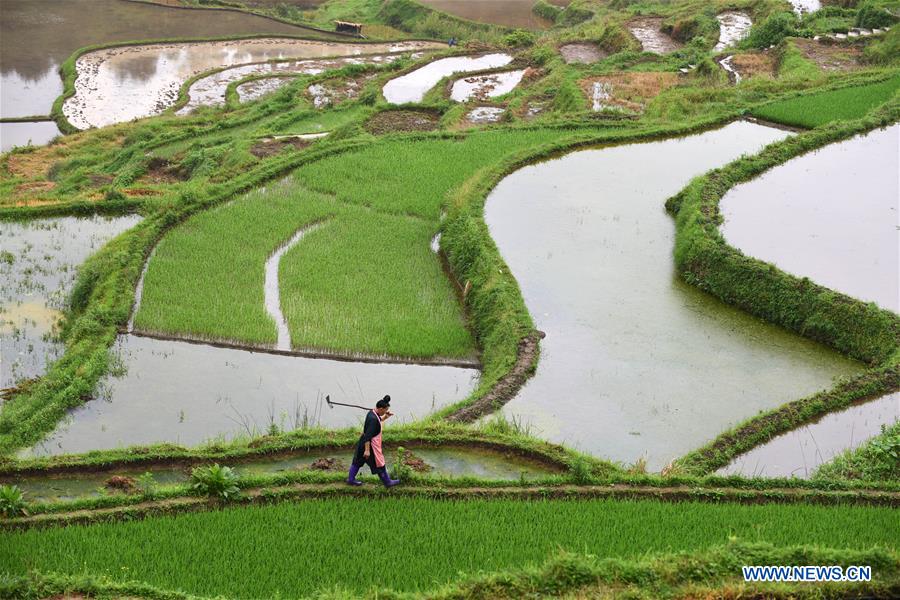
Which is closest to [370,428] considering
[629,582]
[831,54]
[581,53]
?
[629,582]

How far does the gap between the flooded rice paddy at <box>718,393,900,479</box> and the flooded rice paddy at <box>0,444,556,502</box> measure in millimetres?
1869

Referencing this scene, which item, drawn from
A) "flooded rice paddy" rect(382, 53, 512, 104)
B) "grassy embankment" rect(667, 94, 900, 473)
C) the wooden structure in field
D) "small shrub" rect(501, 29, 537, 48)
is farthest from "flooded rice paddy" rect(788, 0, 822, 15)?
"grassy embankment" rect(667, 94, 900, 473)

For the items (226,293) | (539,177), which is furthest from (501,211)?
(226,293)

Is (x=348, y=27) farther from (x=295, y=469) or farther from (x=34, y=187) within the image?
(x=295, y=469)

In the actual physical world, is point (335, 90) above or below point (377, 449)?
above

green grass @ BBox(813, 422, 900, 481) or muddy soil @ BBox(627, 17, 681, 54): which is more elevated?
muddy soil @ BBox(627, 17, 681, 54)

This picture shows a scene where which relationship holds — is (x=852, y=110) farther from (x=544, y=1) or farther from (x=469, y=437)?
(x=544, y=1)

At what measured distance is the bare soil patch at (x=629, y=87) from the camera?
20906mm

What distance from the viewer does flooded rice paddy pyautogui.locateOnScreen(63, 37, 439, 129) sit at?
83.0 ft

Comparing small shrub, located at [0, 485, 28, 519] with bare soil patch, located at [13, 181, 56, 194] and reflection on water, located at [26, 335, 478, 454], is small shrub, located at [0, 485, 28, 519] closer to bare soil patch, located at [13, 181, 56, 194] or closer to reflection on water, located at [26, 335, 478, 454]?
reflection on water, located at [26, 335, 478, 454]

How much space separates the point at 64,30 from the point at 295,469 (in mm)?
27500

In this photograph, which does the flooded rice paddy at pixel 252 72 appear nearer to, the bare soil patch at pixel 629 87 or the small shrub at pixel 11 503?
the bare soil patch at pixel 629 87

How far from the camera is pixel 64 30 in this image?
106ft

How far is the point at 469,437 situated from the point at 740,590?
330 centimetres
